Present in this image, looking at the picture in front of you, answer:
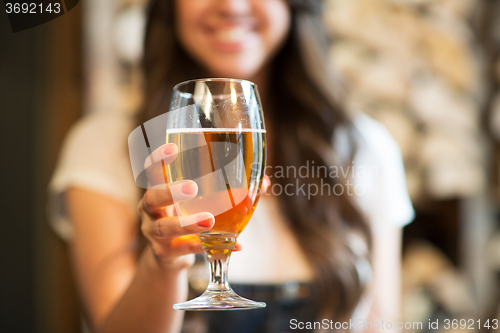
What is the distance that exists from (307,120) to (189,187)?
611mm

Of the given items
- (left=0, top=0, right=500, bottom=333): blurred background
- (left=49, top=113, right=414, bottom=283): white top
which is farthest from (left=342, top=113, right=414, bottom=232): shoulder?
(left=0, top=0, right=500, bottom=333): blurred background

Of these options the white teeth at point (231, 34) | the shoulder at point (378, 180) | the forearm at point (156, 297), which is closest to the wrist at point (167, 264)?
the forearm at point (156, 297)

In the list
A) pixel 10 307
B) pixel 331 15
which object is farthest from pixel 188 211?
pixel 331 15

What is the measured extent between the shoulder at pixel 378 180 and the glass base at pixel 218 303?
0.76 m

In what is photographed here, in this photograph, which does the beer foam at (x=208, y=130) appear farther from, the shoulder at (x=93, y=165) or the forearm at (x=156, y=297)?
the shoulder at (x=93, y=165)

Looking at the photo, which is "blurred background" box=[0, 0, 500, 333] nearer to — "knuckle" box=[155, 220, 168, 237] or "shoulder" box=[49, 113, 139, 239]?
"shoulder" box=[49, 113, 139, 239]

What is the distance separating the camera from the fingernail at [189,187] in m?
0.31

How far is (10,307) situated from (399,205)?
2.82 ft

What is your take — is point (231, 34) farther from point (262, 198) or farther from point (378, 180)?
point (378, 180)

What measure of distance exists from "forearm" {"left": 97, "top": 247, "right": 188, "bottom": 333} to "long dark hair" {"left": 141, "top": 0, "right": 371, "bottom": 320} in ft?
1.12

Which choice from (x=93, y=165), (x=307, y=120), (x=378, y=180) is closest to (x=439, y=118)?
(x=378, y=180)

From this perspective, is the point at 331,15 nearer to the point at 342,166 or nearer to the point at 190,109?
the point at 342,166

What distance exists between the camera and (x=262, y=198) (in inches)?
39.0

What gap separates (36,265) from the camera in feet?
2.62
